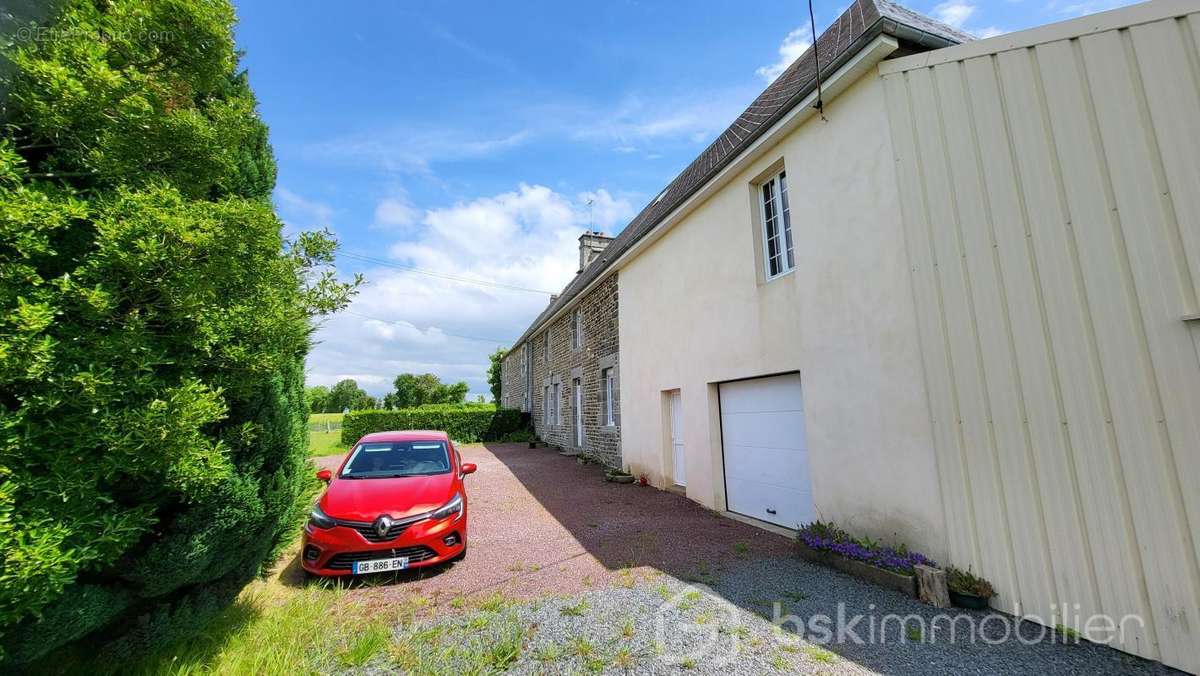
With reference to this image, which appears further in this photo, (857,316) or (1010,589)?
(857,316)

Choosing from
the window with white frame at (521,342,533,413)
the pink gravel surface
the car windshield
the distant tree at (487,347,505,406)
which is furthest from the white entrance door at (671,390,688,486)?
the distant tree at (487,347,505,406)

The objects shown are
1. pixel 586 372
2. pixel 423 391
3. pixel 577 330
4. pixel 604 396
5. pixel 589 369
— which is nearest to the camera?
pixel 604 396

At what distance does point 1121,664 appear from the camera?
313 cm

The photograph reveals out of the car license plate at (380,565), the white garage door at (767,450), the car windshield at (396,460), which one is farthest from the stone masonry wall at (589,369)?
the car license plate at (380,565)

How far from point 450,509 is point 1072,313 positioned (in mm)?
6011

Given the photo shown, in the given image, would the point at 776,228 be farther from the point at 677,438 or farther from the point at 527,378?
the point at 527,378

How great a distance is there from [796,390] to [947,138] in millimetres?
3225

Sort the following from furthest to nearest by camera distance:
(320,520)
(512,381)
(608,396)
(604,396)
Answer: (512,381), (604,396), (608,396), (320,520)

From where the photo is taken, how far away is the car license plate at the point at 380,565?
4.82 m

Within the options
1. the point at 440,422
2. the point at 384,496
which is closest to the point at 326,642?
the point at 384,496

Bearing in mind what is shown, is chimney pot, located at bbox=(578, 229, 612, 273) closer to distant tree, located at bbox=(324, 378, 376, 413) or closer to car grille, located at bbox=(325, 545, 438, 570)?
car grille, located at bbox=(325, 545, 438, 570)

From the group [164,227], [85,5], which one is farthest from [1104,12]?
[85,5]

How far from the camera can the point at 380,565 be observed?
15.9ft

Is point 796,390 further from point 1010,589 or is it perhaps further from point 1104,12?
point 1104,12
